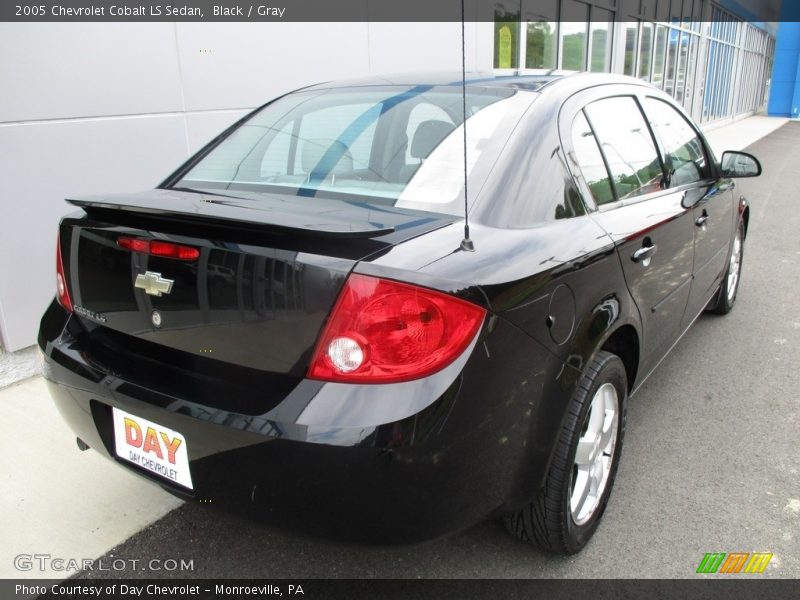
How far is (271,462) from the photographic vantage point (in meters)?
1.62

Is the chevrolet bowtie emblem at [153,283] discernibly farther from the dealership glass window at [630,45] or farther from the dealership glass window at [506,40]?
the dealership glass window at [630,45]

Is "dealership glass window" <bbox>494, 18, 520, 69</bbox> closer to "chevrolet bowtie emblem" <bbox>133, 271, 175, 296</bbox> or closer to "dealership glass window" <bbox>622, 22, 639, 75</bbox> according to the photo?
"dealership glass window" <bbox>622, 22, 639, 75</bbox>

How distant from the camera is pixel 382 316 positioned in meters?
1.58

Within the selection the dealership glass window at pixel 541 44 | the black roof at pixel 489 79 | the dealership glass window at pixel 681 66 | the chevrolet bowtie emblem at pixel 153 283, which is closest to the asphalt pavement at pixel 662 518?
the chevrolet bowtie emblem at pixel 153 283

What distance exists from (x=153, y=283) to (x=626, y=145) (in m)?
1.96

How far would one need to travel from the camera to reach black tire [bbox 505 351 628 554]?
2.01 meters

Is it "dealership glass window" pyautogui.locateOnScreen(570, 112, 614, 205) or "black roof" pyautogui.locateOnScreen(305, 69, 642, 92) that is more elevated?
"black roof" pyautogui.locateOnScreen(305, 69, 642, 92)

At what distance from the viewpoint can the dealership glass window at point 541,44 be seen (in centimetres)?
1034

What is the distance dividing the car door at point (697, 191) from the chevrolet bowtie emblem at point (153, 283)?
233cm

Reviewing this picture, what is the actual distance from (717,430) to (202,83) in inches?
159

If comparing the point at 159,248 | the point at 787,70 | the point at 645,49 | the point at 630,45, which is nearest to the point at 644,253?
the point at 159,248

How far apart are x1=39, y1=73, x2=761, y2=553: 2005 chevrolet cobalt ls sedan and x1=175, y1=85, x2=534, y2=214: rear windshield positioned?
11 mm

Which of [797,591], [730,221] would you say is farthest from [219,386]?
Result: [730,221]

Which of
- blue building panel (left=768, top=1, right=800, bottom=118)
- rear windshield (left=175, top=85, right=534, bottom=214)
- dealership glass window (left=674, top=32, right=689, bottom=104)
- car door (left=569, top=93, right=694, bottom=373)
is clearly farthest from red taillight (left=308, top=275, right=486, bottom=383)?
blue building panel (left=768, top=1, right=800, bottom=118)
